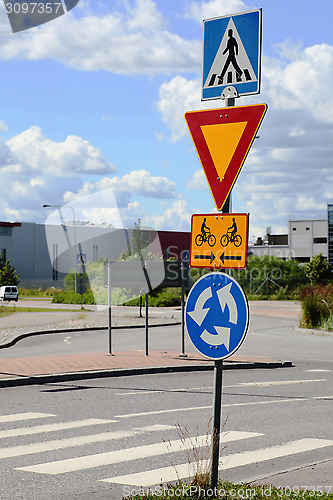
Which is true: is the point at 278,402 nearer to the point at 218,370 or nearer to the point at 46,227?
the point at 218,370

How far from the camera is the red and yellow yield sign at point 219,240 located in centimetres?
491

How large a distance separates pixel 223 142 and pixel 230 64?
24.1 inches

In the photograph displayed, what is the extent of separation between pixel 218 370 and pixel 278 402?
6.11 metres

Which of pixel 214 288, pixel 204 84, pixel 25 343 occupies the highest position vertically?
pixel 204 84

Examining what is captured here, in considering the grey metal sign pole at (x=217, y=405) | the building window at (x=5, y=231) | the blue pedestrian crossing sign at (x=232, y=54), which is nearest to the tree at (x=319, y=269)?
the building window at (x=5, y=231)

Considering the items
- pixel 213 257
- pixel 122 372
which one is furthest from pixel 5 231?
pixel 213 257

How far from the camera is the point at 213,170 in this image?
16.9 feet

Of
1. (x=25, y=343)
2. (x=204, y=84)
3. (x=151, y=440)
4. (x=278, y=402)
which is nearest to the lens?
(x=204, y=84)

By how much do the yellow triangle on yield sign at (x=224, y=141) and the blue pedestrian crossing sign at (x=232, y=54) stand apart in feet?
0.71

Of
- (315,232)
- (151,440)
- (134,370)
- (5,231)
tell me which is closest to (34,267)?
(5,231)

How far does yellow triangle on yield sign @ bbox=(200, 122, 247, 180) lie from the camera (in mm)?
5086

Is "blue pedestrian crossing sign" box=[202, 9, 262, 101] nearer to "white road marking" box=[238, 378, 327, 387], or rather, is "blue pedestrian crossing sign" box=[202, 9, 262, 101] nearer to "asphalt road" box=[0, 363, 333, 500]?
"asphalt road" box=[0, 363, 333, 500]

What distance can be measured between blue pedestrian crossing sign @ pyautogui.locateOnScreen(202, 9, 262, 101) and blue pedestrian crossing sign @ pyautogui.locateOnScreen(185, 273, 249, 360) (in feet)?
4.58

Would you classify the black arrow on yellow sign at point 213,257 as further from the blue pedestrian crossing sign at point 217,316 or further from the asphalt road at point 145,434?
the asphalt road at point 145,434
